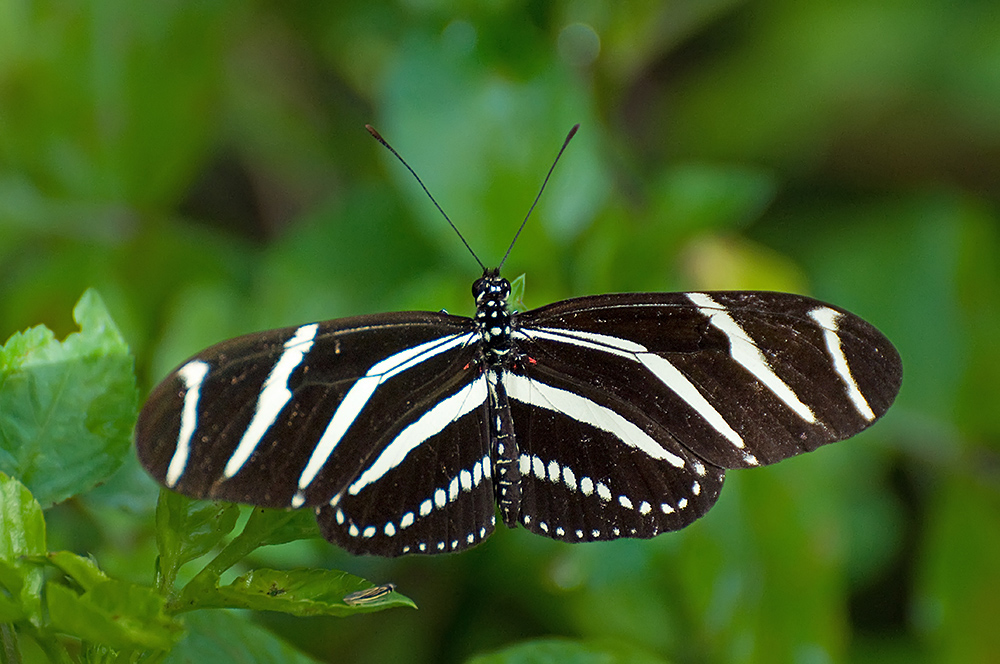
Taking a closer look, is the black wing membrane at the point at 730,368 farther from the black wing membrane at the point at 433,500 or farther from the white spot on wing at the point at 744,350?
the black wing membrane at the point at 433,500

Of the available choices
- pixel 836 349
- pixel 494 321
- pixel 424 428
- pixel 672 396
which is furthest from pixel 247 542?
pixel 836 349

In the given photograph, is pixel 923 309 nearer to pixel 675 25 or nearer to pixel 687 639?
pixel 675 25

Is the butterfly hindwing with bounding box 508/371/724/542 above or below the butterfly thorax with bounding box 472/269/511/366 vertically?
below

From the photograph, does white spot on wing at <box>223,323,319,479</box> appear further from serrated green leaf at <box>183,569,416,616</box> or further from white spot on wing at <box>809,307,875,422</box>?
white spot on wing at <box>809,307,875,422</box>

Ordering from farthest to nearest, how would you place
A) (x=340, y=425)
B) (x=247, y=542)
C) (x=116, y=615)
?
(x=340, y=425), (x=247, y=542), (x=116, y=615)

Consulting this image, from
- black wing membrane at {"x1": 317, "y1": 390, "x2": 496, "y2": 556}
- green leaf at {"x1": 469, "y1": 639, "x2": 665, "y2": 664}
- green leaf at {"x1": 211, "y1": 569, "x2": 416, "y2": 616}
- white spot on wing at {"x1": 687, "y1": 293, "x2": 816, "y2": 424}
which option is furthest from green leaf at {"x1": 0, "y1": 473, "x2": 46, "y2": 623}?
white spot on wing at {"x1": 687, "y1": 293, "x2": 816, "y2": 424}

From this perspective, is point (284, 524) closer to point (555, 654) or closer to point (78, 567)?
point (78, 567)
